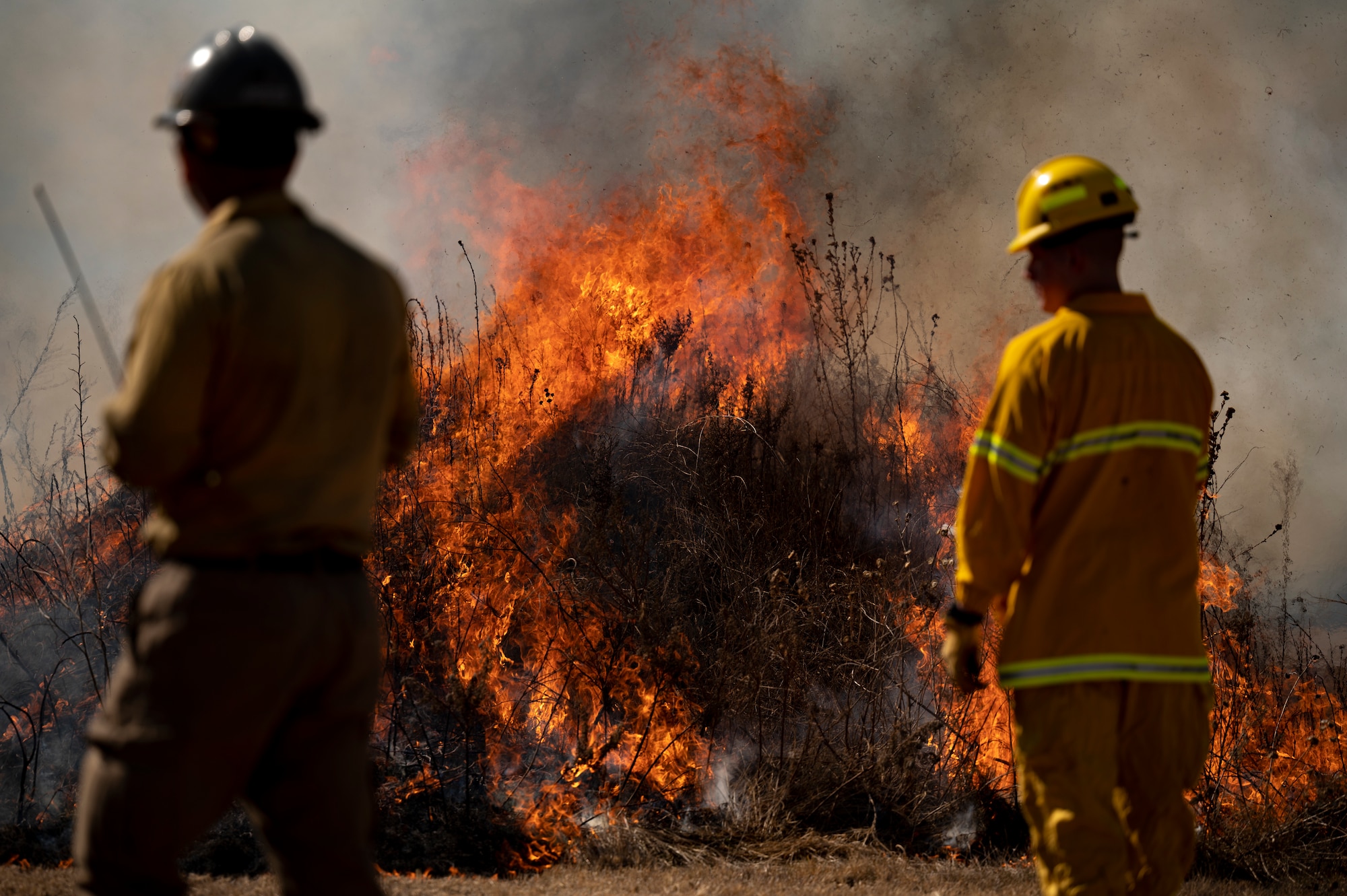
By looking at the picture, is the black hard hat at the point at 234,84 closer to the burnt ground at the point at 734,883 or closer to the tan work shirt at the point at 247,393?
the tan work shirt at the point at 247,393

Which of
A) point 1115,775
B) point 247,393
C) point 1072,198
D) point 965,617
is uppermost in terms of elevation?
point 1072,198

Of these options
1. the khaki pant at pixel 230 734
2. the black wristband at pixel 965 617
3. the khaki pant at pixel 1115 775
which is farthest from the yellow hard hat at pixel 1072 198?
the khaki pant at pixel 230 734

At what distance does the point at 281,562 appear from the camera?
178 cm

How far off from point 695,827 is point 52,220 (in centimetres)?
397

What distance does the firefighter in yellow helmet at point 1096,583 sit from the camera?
97.9 inches

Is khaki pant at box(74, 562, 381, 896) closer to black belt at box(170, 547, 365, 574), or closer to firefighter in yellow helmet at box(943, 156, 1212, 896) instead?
black belt at box(170, 547, 365, 574)

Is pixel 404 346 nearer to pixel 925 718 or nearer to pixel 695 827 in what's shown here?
pixel 695 827

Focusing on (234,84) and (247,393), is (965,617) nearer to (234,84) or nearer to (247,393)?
(247,393)

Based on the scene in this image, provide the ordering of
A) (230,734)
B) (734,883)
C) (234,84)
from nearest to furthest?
(230,734) → (234,84) → (734,883)

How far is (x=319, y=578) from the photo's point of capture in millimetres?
1825

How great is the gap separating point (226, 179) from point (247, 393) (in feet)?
1.49

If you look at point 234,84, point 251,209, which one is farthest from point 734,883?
point 234,84

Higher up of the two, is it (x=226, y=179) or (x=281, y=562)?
(x=226, y=179)

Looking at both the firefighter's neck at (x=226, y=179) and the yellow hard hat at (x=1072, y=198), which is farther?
the yellow hard hat at (x=1072, y=198)
